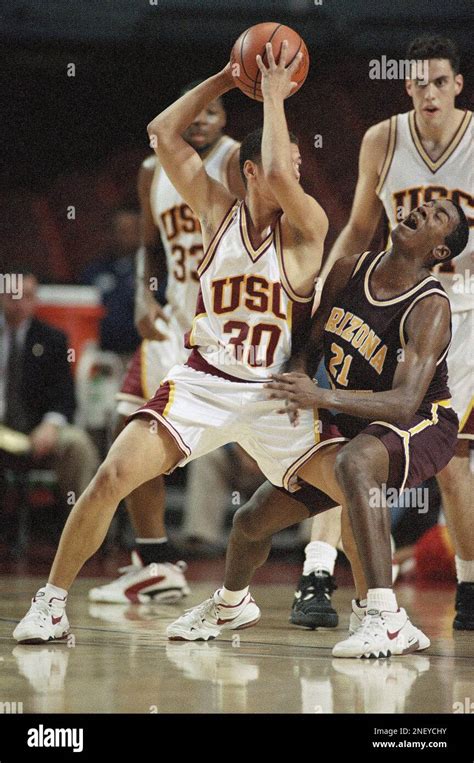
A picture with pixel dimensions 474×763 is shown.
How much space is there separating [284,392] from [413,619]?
160 centimetres

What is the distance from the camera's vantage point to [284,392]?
380cm

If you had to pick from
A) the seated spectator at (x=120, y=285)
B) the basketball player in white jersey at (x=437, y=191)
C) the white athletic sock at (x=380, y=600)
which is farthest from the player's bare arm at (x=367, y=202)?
the seated spectator at (x=120, y=285)

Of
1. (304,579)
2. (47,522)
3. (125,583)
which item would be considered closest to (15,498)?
(47,522)

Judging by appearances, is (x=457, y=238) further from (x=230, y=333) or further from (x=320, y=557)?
(x=320, y=557)

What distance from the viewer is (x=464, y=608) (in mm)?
4730

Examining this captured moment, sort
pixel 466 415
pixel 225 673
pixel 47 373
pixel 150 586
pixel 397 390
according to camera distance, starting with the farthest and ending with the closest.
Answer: pixel 47 373 → pixel 150 586 → pixel 466 415 → pixel 397 390 → pixel 225 673

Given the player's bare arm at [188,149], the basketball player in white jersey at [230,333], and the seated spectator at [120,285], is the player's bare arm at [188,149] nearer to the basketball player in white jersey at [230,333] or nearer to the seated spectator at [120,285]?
the basketball player in white jersey at [230,333]

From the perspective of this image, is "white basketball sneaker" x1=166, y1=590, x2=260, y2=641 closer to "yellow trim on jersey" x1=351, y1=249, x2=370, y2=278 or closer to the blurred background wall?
"yellow trim on jersey" x1=351, y1=249, x2=370, y2=278

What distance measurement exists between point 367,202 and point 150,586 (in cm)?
205

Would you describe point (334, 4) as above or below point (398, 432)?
above

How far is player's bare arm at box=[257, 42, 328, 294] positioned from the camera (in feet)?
13.0

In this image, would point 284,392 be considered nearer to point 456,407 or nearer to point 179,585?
point 456,407

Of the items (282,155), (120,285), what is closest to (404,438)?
(282,155)
